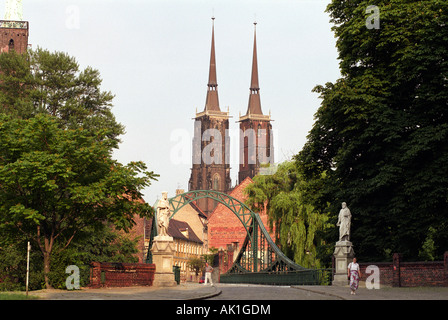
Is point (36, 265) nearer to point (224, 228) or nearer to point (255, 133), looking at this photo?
point (224, 228)

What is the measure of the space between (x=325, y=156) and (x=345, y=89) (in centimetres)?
479

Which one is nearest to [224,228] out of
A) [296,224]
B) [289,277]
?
[296,224]

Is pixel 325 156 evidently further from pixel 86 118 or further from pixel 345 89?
pixel 86 118

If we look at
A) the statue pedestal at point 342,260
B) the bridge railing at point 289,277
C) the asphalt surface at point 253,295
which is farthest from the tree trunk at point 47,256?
the bridge railing at point 289,277

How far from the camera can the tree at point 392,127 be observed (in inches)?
1105

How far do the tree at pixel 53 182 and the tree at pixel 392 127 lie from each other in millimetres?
9416

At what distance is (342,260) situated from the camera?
1141 inches

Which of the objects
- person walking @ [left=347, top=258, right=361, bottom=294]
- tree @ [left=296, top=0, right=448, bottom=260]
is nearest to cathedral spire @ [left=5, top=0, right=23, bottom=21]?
tree @ [left=296, top=0, right=448, bottom=260]

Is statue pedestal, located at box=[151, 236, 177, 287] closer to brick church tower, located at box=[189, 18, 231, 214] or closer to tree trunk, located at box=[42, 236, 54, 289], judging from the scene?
tree trunk, located at box=[42, 236, 54, 289]

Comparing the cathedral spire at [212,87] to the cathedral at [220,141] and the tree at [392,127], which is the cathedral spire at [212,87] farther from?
the tree at [392,127]

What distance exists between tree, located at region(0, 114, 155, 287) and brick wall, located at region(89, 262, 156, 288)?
177 centimetres

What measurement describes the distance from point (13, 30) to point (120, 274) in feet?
184

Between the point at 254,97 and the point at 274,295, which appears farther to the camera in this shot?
the point at 254,97

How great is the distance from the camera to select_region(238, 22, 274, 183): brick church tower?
155500mm
